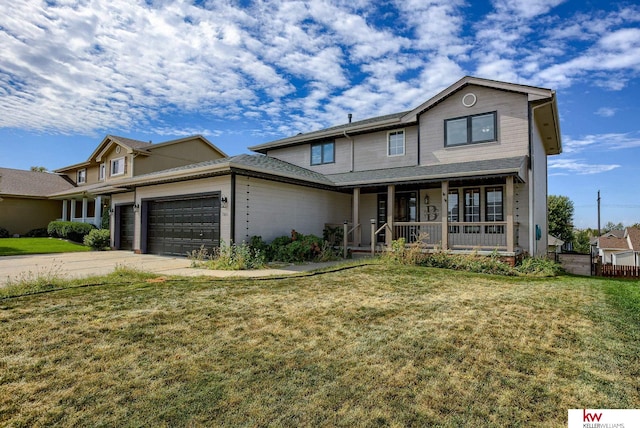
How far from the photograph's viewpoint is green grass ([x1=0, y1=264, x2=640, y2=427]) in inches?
102

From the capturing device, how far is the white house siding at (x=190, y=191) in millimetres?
11242

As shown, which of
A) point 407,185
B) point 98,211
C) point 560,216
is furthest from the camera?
point 560,216

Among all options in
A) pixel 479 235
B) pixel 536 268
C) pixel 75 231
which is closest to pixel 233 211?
pixel 479 235

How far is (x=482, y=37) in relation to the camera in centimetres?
1116

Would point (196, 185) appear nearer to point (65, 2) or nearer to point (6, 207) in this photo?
point (65, 2)

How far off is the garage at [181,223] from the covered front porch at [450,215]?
5.30 m

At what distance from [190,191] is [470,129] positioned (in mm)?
11651

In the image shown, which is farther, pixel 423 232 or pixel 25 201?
pixel 25 201

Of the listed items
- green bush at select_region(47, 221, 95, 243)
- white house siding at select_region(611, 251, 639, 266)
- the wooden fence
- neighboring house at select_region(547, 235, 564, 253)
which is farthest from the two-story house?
white house siding at select_region(611, 251, 639, 266)

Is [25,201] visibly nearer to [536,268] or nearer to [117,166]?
[117,166]

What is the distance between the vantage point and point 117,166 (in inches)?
887

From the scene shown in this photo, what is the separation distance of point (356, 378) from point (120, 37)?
12615 millimetres

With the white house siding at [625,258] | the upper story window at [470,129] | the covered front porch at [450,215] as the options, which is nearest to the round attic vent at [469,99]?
the upper story window at [470,129]

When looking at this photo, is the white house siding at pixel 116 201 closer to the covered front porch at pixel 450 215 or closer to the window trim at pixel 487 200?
the covered front porch at pixel 450 215
